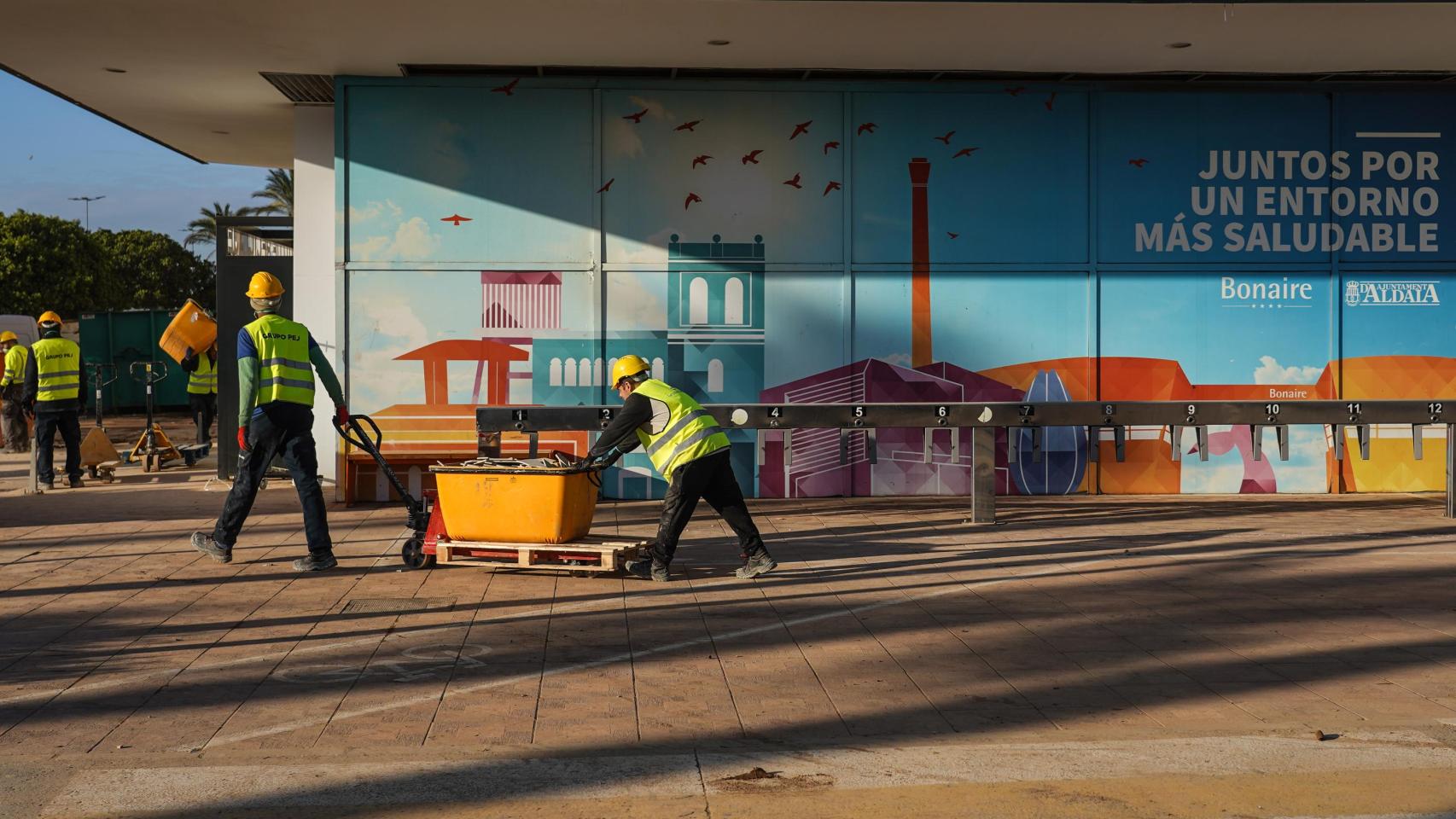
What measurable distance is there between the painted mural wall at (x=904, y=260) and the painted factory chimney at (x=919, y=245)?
0.03 meters

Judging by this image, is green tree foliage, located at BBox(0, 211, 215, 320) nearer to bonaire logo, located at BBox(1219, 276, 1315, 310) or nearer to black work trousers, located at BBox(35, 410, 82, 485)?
black work trousers, located at BBox(35, 410, 82, 485)

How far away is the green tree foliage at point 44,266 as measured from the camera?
56562 mm

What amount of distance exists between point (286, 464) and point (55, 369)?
7.76 meters

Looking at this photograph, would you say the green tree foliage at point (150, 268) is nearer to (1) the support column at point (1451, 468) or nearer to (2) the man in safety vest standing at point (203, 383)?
(2) the man in safety vest standing at point (203, 383)

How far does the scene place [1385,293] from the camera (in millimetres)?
15719

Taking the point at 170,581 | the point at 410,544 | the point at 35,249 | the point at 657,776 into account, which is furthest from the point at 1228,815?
the point at 35,249

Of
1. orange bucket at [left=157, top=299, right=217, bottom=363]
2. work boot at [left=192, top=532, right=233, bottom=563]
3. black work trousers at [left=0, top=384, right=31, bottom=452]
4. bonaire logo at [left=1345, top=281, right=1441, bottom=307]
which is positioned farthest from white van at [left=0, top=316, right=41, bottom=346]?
bonaire logo at [left=1345, top=281, right=1441, bottom=307]

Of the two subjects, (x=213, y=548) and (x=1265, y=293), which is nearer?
(x=213, y=548)

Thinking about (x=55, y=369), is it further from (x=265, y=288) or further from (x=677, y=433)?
(x=677, y=433)

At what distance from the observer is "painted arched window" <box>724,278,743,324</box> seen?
601 inches

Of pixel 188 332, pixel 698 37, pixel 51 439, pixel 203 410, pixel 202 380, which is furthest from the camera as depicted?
pixel 203 410

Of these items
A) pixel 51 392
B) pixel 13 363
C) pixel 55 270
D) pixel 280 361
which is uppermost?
pixel 55 270

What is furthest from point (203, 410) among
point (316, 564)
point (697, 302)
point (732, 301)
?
point (316, 564)

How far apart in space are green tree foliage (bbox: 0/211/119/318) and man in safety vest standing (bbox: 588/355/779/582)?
177ft
